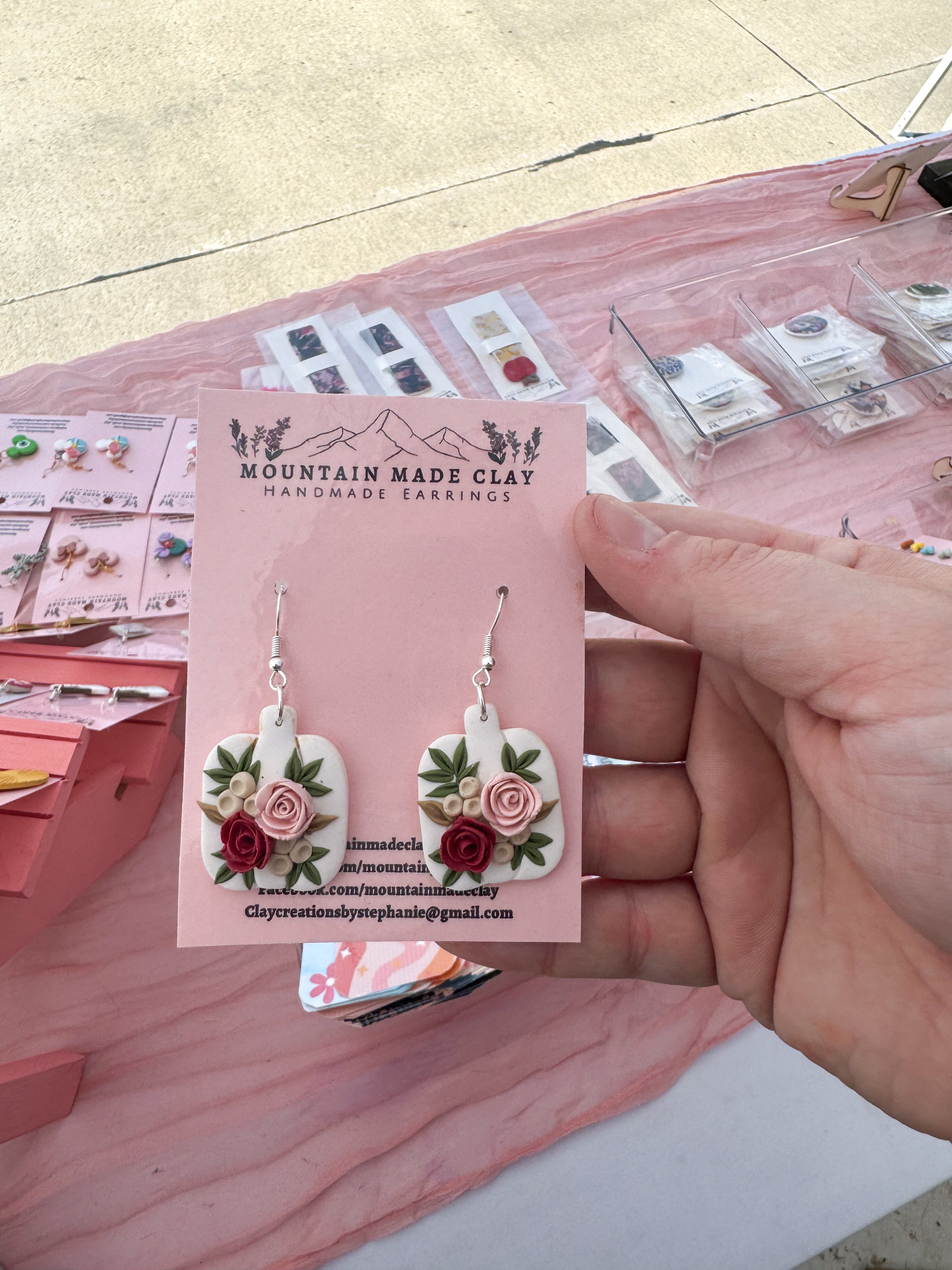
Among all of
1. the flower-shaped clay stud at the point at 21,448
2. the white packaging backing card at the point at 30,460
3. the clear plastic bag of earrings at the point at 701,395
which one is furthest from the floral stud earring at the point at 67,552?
the clear plastic bag of earrings at the point at 701,395

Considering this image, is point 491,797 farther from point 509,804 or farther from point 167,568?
point 167,568

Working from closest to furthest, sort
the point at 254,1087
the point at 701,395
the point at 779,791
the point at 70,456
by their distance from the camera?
the point at 779,791
the point at 254,1087
the point at 70,456
the point at 701,395

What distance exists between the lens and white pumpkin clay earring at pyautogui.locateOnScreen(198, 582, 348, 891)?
82cm

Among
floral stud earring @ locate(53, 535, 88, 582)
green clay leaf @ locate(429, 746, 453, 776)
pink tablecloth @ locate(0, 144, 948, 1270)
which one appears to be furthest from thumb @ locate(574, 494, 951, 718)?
floral stud earring @ locate(53, 535, 88, 582)

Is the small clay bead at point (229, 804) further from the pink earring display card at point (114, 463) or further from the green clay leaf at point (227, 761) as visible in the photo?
the pink earring display card at point (114, 463)

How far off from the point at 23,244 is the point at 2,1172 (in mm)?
2813

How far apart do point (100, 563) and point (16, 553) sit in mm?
162

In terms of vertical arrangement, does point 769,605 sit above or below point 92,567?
below

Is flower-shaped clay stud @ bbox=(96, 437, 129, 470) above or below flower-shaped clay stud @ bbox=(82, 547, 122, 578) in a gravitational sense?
above

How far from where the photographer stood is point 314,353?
1962mm

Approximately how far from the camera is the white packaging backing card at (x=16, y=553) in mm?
1537

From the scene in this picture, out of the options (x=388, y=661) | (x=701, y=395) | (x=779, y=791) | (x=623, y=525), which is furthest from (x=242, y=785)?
(x=701, y=395)

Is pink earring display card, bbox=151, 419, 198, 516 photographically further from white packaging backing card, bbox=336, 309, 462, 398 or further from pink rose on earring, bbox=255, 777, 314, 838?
pink rose on earring, bbox=255, 777, 314, 838

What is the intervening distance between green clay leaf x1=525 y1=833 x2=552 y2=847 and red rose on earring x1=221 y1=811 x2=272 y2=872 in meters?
0.25
